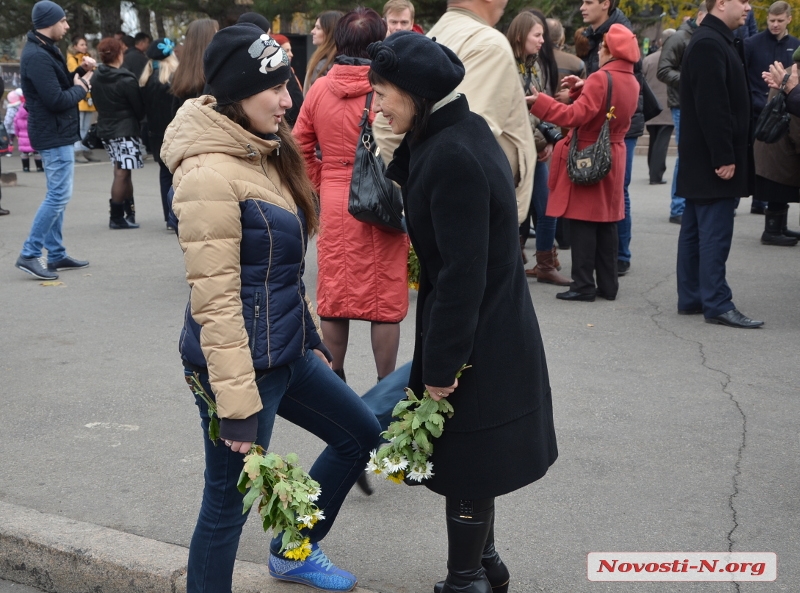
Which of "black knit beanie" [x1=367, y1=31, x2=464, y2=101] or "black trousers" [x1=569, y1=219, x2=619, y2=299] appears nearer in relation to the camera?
"black knit beanie" [x1=367, y1=31, x2=464, y2=101]

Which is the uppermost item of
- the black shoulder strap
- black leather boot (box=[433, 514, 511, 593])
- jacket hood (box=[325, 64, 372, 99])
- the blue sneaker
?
jacket hood (box=[325, 64, 372, 99])

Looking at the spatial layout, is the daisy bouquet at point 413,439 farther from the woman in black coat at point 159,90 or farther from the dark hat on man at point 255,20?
the woman in black coat at point 159,90

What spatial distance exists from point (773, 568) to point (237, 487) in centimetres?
184

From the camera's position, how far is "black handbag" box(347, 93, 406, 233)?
404cm

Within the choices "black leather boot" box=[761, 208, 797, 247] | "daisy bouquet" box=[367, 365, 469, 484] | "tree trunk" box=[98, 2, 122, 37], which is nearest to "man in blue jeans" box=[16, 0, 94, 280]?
"daisy bouquet" box=[367, 365, 469, 484]

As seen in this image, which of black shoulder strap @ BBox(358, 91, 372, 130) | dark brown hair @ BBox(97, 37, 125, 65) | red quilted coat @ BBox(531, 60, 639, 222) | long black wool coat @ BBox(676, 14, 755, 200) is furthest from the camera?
dark brown hair @ BBox(97, 37, 125, 65)

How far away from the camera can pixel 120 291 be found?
7.43 m

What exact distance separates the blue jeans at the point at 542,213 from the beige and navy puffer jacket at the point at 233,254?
485cm

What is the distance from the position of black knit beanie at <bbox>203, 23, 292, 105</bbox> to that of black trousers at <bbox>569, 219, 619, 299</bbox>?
449 centimetres

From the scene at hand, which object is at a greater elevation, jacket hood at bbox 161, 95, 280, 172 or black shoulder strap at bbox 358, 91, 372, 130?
jacket hood at bbox 161, 95, 280, 172

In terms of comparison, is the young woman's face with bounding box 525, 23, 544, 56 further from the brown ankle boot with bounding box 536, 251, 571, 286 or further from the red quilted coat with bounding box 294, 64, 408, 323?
the red quilted coat with bounding box 294, 64, 408, 323

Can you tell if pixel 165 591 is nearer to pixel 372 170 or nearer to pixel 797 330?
pixel 372 170

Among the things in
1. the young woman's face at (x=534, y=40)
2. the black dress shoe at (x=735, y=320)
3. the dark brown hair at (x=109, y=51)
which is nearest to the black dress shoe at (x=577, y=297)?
the black dress shoe at (x=735, y=320)

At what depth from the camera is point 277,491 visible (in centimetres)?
268
